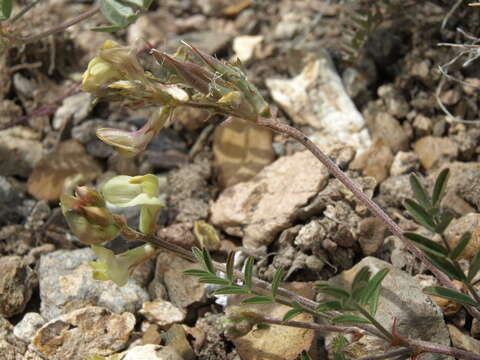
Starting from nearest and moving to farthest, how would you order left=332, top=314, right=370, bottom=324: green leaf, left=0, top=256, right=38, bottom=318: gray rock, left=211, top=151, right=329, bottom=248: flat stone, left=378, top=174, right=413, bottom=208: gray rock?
left=332, top=314, right=370, bottom=324: green leaf
left=0, top=256, right=38, bottom=318: gray rock
left=211, top=151, right=329, bottom=248: flat stone
left=378, top=174, right=413, bottom=208: gray rock

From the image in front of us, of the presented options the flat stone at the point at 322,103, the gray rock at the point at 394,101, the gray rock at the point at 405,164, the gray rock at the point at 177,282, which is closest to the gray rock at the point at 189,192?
the gray rock at the point at 177,282

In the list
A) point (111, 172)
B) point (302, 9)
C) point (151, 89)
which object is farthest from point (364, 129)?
point (151, 89)

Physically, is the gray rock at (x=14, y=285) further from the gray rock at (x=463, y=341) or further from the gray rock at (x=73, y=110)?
the gray rock at (x=463, y=341)

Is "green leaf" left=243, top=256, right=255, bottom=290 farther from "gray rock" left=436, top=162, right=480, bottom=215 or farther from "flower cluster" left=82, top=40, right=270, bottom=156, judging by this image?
"gray rock" left=436, top=162, right=480, bottom=215

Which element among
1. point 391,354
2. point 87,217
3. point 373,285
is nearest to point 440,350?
point 391,354

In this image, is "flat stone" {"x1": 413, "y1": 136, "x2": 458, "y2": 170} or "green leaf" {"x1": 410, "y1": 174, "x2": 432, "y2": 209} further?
"flat stone" {"x1": 413, "y1": 136, "x2": 458, "y2": 170}

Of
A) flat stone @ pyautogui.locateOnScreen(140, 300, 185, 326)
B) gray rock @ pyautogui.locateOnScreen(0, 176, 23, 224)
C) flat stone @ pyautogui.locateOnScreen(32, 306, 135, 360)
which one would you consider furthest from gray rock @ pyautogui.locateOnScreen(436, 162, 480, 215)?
gray rock @ pyautogui.locateOnScreen(0, 176, 23, 224)
